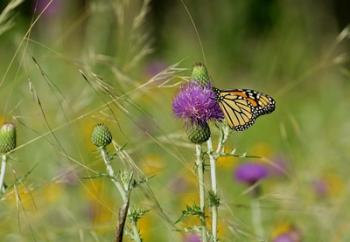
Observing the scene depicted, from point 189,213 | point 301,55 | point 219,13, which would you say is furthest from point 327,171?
point 219,13

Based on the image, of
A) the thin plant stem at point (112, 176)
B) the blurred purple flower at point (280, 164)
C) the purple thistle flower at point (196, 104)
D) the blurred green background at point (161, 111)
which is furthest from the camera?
the blurred purple flower at point (280, 164)

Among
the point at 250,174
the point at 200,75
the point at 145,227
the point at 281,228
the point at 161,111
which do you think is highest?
the point at 161,111

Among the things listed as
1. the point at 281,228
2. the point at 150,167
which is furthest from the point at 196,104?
the point at 281,228

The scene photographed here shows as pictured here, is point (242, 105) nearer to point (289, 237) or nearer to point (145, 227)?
point (289, 237)

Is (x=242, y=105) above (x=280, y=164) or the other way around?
the other way around

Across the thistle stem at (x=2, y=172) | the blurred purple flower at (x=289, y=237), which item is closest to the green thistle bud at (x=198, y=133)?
the thistle stem at (x=2, y=172)

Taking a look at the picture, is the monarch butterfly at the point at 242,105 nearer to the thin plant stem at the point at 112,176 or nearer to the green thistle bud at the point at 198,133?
the green thistle bud at the point at 198,133
